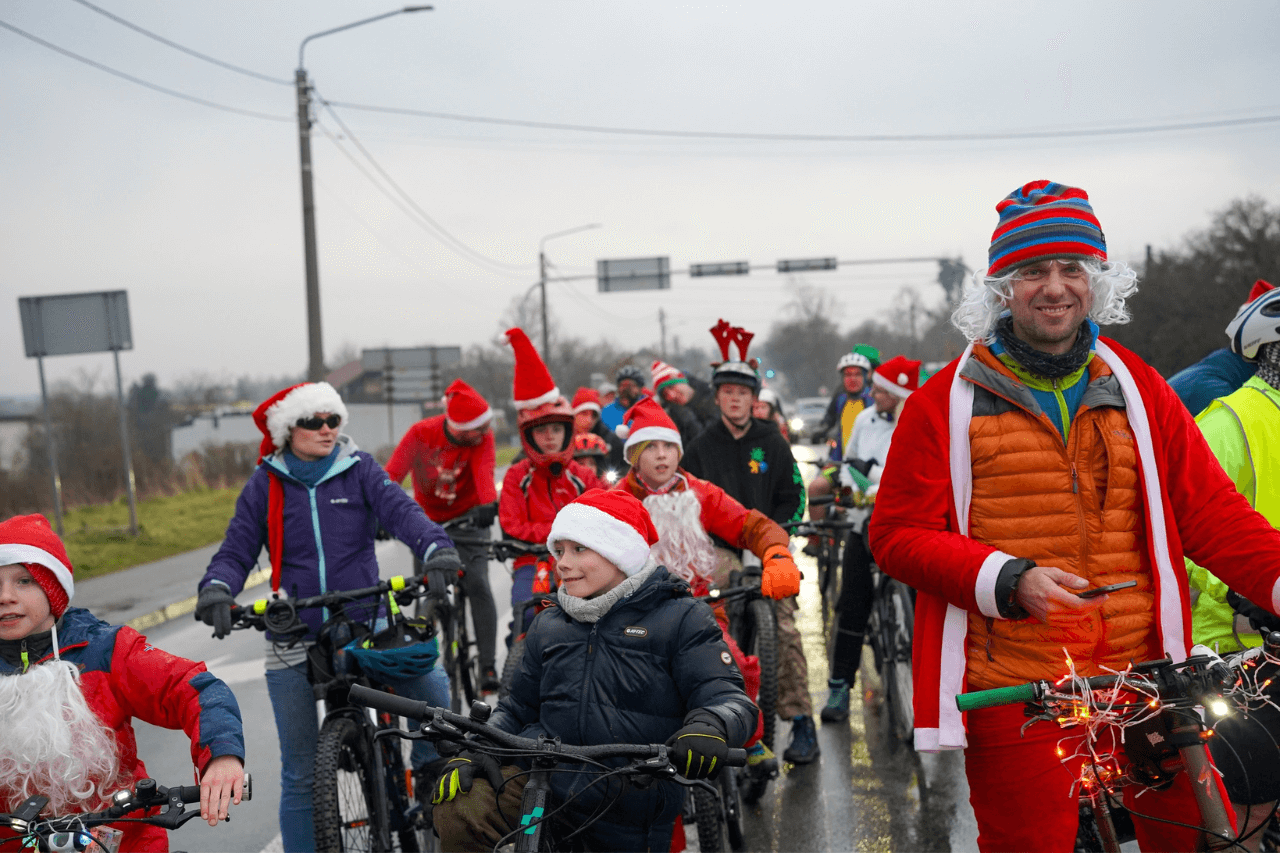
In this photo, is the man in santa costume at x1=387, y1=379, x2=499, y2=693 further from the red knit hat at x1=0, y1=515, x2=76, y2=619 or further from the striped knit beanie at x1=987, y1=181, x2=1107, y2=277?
the striped knit beanie at x1=987, y1=181, x2=1107, y2=277

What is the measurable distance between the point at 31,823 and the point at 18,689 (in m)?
0.67

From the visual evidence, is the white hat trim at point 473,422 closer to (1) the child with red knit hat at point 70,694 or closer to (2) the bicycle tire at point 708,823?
(2) the bicycle tire at point 708,823

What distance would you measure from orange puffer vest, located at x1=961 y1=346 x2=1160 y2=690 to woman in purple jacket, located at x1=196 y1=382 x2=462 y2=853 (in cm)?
239

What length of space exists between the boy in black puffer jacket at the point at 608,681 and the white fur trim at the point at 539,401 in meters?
2.99

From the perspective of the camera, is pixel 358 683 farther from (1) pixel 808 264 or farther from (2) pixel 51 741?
(1) pixel 808 264

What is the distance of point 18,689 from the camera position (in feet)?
9.37

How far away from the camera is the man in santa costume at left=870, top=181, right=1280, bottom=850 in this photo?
8.50 feet

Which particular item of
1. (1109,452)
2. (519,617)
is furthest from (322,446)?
(1109,452)

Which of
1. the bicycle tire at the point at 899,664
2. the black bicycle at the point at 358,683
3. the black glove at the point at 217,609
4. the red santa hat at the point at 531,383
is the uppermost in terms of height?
the red santa hat at the point at 531,383

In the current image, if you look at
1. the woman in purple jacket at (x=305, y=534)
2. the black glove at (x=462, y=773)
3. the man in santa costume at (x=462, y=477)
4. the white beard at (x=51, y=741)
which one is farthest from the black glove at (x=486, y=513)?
the black glove at (x=462, y=773)

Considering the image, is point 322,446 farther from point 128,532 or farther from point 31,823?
point 128,532

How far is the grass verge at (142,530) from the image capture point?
47.5 feet

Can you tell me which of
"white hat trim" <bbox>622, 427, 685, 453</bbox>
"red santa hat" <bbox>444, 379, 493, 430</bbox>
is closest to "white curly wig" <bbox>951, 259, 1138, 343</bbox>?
"white hat trim" <bbox>622, 427, 685, 453</bbox>

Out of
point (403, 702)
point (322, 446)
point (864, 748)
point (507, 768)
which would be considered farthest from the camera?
point (864, 748)
